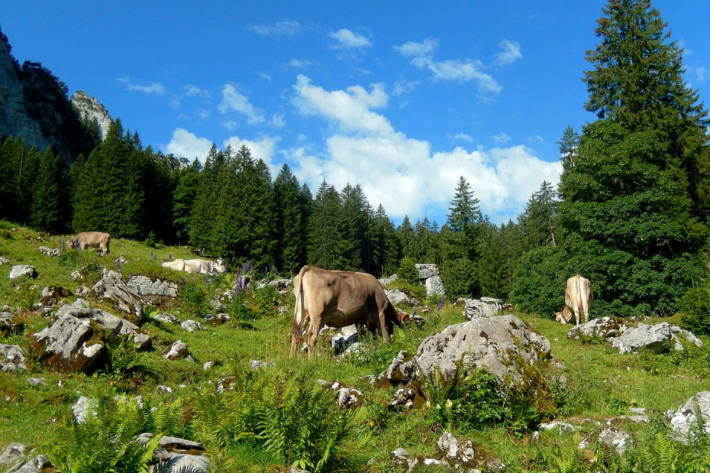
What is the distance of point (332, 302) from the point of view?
12.6 meters

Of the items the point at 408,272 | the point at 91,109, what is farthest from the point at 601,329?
the point at 91,109

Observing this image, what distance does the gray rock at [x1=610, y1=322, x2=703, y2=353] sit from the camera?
12.2 m

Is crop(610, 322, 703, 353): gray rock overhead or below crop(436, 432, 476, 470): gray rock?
overhead

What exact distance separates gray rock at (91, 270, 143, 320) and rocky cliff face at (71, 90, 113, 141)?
177 m

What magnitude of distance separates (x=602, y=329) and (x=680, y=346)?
2.59 m

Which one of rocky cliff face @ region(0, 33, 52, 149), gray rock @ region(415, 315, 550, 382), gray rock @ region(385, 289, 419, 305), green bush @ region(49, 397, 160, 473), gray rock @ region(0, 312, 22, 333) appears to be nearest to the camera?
green bush @ region(49, 397, 160, 473)

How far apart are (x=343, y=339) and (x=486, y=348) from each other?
632 cm

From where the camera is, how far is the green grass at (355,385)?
223 inches

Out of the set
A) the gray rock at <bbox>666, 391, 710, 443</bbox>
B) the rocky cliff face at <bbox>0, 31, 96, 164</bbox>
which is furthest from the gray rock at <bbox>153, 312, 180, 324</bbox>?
the rocky cliff face at <bbox>0, 31, 96, 164</bbox>

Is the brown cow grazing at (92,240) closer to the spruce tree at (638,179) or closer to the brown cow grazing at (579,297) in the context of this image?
the brown cow grazing at (579,297)

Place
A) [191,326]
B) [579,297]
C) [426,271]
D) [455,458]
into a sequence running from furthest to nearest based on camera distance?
[426,271] → [579,297] → [191,326] → [455,458]

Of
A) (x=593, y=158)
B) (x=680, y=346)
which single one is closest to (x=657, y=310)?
(x=593, y=158)

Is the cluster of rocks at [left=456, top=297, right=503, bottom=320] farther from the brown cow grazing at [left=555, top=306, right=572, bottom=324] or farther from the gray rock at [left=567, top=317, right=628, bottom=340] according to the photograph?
the brown cow grazing at [left=555, top=306, right=572, bottom=324]

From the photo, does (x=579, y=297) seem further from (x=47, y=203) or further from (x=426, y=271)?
(x=47, y=203)
